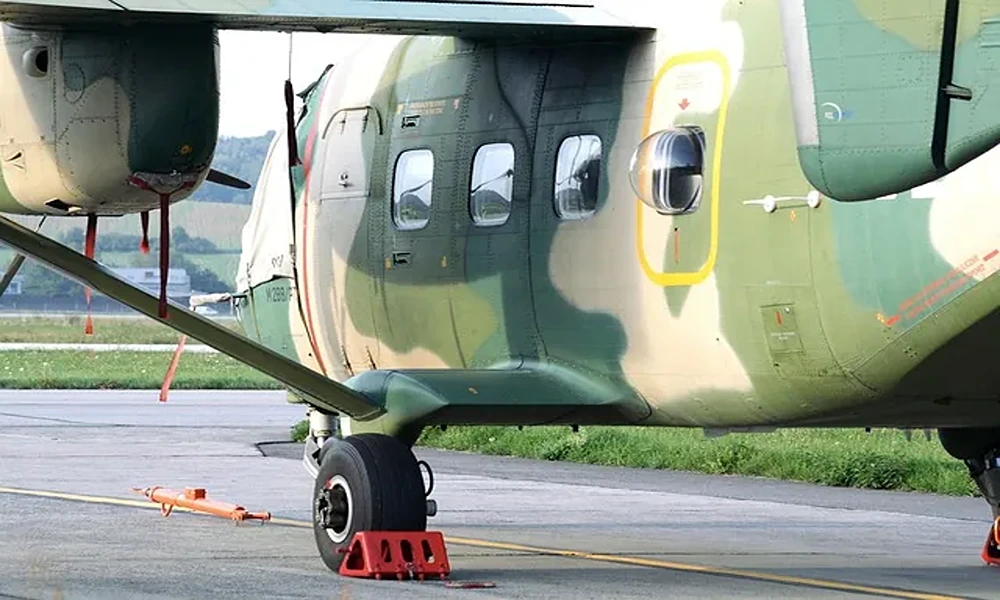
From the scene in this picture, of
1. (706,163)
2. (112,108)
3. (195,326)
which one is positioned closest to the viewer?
(706,163)

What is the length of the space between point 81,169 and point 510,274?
2.85 m

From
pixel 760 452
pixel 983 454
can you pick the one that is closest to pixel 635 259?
pixel 983 454

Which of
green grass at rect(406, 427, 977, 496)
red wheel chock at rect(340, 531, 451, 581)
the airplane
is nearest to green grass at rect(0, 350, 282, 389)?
green grass at rect(406, 427, 977, 496)

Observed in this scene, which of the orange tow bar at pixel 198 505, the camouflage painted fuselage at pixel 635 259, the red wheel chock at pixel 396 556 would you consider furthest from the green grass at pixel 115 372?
the red wheel chock at pixel 396 556

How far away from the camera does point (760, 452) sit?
2305cm

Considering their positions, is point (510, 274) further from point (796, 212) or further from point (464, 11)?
point (796, 212)

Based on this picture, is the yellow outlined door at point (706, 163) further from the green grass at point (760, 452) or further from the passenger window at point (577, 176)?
the green grass at point (760, 452)

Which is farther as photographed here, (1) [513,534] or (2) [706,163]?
(1) [513,534]

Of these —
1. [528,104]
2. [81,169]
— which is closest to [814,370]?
[528,104]

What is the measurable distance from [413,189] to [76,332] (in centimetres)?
7958

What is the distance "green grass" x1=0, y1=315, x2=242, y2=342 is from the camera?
83794mm

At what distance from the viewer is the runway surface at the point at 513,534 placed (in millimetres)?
13180

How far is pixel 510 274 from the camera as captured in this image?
552 inches

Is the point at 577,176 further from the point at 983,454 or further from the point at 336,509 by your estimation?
the point at 983,454
